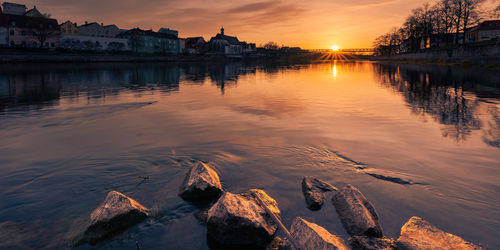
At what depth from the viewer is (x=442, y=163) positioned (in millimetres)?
7422

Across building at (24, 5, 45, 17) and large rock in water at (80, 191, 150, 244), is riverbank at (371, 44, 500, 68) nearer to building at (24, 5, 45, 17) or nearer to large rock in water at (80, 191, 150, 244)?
large rock in water at (80, 191, 150, 244)

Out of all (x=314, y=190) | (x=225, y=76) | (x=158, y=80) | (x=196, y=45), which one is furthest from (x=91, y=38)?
(x=314, y=190)

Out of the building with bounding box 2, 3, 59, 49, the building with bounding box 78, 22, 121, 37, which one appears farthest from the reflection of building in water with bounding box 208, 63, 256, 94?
the building with bounding box 78, 22, 121, 37

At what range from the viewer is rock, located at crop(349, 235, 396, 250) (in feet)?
13.5

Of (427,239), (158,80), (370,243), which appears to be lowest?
(370,243)

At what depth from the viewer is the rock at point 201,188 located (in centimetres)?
567

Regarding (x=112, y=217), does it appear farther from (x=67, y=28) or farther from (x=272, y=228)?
(x=67, y=28)

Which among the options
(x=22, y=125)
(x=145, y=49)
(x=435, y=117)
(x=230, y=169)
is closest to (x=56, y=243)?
(x=230, y=169)

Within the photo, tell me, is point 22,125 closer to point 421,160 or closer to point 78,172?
point 78,172

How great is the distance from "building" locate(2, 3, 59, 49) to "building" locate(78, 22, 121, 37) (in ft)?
76.1

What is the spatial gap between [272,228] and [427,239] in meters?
2.26

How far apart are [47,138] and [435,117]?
52.7ft

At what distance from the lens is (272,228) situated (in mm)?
4605

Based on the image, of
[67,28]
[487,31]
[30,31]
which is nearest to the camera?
[30,31]
